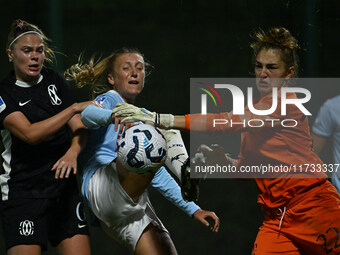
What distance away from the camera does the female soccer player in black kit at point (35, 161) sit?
11.3ft

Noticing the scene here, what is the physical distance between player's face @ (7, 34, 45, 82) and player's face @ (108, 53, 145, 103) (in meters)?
0.49

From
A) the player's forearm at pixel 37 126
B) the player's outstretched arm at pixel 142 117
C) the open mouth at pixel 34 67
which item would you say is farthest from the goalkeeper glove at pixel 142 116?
the open mouth at pixel 34 67

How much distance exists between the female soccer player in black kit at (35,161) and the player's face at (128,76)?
35 cm

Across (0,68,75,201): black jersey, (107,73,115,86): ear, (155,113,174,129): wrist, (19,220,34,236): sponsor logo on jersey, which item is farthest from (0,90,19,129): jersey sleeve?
(155,113,174,129): wrist

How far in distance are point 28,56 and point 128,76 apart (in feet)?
1.99

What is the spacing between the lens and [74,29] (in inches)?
187

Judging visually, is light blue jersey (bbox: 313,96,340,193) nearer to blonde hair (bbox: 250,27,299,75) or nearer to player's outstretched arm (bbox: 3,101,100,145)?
blonde hair (bbox: 250,27,299,75)

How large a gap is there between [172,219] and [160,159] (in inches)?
57.5

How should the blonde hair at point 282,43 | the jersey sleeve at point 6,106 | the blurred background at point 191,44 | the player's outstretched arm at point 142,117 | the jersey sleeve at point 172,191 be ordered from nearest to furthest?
the player's outstretched arm at point 142,117
the jersey sleeve at point 6,106
the blonde hair at point 282,43
the jersey sleeve at point 172,191
the blurred background at point 191,44

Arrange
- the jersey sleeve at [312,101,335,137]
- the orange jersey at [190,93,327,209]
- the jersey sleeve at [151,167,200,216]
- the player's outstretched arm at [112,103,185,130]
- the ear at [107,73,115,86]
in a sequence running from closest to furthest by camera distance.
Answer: the player's outstretched arm at [112,103,185,130], the orange jersey at [190,93,327,209], the jersey sleeve at [151,167,200,216], the ear at [107,73,115,86], the jersey sleeve at [312,101,335,137]

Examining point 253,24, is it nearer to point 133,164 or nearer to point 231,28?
point 231,28

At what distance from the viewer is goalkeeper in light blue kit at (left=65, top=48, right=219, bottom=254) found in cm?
336

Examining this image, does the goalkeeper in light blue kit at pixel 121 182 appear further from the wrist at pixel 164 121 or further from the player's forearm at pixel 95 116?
the wrist at pixel 164 121

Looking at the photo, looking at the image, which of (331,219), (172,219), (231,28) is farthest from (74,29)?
(331,219)
